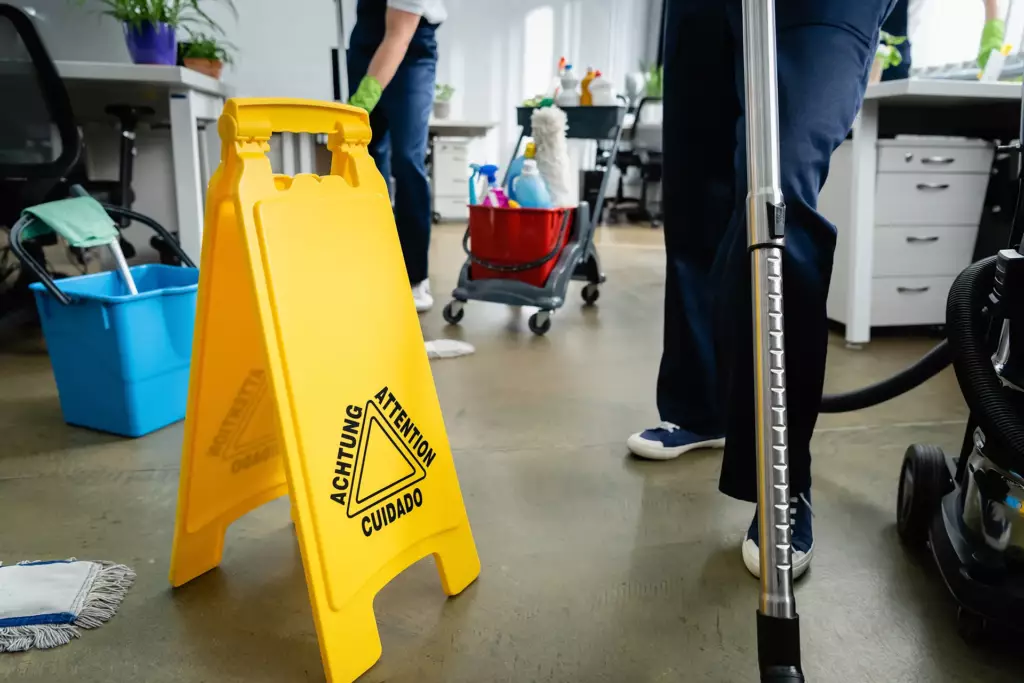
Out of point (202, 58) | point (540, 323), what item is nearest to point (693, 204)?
point (540, 323)

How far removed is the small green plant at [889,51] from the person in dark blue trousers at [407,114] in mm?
1393

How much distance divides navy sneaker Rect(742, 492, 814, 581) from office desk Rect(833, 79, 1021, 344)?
4.53ft

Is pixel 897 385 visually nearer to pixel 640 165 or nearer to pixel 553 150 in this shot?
pixel 553 150

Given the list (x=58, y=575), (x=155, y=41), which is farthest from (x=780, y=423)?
(x=155, y=41)

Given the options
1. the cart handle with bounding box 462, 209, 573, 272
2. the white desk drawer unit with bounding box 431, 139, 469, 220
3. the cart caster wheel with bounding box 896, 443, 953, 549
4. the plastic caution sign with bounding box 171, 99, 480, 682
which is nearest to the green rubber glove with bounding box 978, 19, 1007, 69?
the cart handle with bounding box 462, 209, 573, 272

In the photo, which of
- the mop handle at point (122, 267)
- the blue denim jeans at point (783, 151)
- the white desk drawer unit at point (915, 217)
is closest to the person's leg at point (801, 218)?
the blue denim jeans at point (783, 151)

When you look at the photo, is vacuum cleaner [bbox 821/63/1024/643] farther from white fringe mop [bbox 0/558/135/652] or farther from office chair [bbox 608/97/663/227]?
office chair [bbox 608/97/663/227]

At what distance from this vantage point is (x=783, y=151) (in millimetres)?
866

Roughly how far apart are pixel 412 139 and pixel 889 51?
61.4 inches

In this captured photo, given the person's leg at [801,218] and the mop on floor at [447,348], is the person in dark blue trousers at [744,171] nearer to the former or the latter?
the person's leg at [801,218]

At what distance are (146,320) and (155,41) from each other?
4.58 feet

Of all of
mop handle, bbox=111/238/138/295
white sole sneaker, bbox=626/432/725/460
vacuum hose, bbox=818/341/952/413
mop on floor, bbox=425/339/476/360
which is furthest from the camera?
mop on floor, bbox=425/339/476/360

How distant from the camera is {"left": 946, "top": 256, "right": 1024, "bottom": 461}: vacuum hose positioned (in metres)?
0.73

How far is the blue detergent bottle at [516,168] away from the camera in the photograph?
2.32 metres
